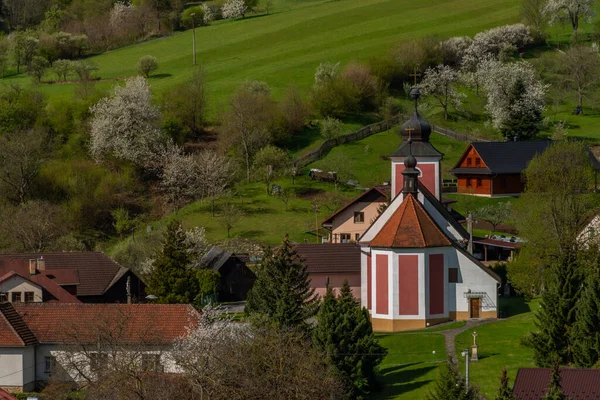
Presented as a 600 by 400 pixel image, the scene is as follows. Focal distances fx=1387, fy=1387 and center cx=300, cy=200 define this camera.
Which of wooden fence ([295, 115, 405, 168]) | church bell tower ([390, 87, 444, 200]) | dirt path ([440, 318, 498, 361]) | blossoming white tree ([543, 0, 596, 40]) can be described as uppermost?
blossoming white tree ([543, 0, 596, 40])

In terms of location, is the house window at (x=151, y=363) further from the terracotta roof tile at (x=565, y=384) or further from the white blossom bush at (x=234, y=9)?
the white blossom bush at (x=234, y=9)

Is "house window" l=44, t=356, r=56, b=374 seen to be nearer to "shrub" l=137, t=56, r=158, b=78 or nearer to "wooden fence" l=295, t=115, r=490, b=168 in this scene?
"wooden fence" l=295, t=115, r=490, b=168

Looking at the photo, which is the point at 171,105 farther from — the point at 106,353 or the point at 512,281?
the point at 106,353

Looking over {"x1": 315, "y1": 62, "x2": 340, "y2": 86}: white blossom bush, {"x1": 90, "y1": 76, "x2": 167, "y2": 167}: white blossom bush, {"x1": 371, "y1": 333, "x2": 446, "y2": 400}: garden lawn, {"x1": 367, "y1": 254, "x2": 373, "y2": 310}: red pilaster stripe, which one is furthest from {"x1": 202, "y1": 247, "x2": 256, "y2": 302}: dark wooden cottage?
{"x1": 315, "y1": 62, "x2": 340, "y2": 86}: white blossom bush

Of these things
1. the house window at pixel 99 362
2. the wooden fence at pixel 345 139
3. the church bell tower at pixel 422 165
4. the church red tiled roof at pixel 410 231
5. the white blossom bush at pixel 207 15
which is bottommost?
the house window at pixel 99 362

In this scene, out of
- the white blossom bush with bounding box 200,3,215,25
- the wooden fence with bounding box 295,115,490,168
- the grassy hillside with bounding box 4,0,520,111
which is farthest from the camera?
the white blossom bush with bounding box 200,3,215,25

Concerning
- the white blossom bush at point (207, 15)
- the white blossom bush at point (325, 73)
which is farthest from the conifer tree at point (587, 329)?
the white blossom bush at point (207, 15)
